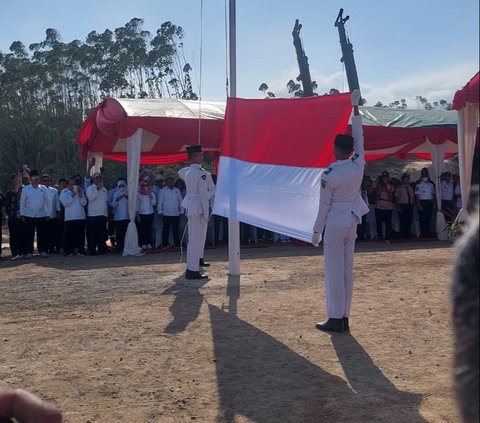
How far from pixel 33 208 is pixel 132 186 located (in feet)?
6.65

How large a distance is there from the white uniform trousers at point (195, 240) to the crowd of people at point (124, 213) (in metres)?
4.71

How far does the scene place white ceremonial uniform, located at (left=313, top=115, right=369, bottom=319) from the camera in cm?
614

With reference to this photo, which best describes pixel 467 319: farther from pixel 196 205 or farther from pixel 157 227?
pixel 157 227

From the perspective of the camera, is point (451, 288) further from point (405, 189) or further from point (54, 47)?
point (54, 47)

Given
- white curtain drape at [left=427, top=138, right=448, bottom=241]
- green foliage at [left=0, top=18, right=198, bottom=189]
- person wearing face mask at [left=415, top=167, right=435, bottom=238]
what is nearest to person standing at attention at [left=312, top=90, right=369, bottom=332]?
white curtain drape at [left=427, top=138, right=448, bottom=241]

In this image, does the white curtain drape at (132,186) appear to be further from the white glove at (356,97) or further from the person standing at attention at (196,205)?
the white glove at (356,97)

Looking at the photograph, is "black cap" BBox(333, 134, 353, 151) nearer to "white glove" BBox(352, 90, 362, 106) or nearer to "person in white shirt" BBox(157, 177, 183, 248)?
"white glove" BBox(352, 90, 362, 106)

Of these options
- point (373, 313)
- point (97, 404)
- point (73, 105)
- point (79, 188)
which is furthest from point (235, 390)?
point (73, 105)

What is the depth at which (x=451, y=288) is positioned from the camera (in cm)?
108

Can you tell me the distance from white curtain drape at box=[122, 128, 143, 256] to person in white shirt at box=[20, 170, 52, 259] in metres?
1.67

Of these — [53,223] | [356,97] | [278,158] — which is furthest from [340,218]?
[53,223]

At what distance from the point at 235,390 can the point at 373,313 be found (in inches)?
110

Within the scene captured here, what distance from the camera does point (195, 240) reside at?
957 centimetres

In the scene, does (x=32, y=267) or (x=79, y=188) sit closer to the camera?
(x=32, y=267)
